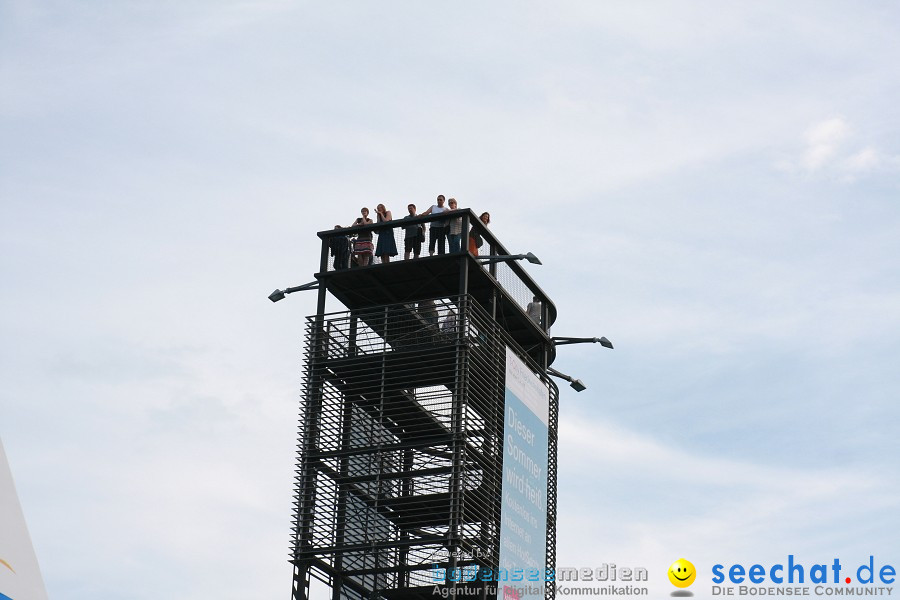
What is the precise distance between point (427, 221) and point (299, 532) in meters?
10.1

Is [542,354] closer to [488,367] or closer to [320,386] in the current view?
[488,367]

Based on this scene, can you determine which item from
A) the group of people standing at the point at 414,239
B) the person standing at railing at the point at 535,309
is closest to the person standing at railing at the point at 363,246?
the group of people standing at the point at 414,239

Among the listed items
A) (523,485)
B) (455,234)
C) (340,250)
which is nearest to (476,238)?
(455,234)

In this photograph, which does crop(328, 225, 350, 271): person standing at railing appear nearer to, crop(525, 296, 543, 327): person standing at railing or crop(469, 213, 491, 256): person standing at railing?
crop(469, 213, 491, 256): person standing at railing

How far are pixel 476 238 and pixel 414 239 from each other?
1.92 metres

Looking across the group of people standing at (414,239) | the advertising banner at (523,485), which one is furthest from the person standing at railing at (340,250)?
the advertising banner at (523,485)

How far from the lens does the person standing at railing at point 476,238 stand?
51531mm

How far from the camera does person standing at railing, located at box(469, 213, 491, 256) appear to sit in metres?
51.5

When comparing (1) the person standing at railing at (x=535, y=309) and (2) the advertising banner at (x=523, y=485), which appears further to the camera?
(1) the person standing at railing at (x=535, y=309)

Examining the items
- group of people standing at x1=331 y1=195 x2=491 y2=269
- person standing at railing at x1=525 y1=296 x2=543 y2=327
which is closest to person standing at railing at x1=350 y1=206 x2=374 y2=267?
group of people standing at x1=331 y1=195 x2=491 y2=269

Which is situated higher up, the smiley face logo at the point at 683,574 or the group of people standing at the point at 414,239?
the group of people standing at the point at 414,239

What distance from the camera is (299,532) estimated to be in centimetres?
4878

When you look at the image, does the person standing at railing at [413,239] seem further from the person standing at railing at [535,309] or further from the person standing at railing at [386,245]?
the person standing at railing at [535,309]

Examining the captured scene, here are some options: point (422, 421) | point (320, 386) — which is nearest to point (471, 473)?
point (422, 421)
